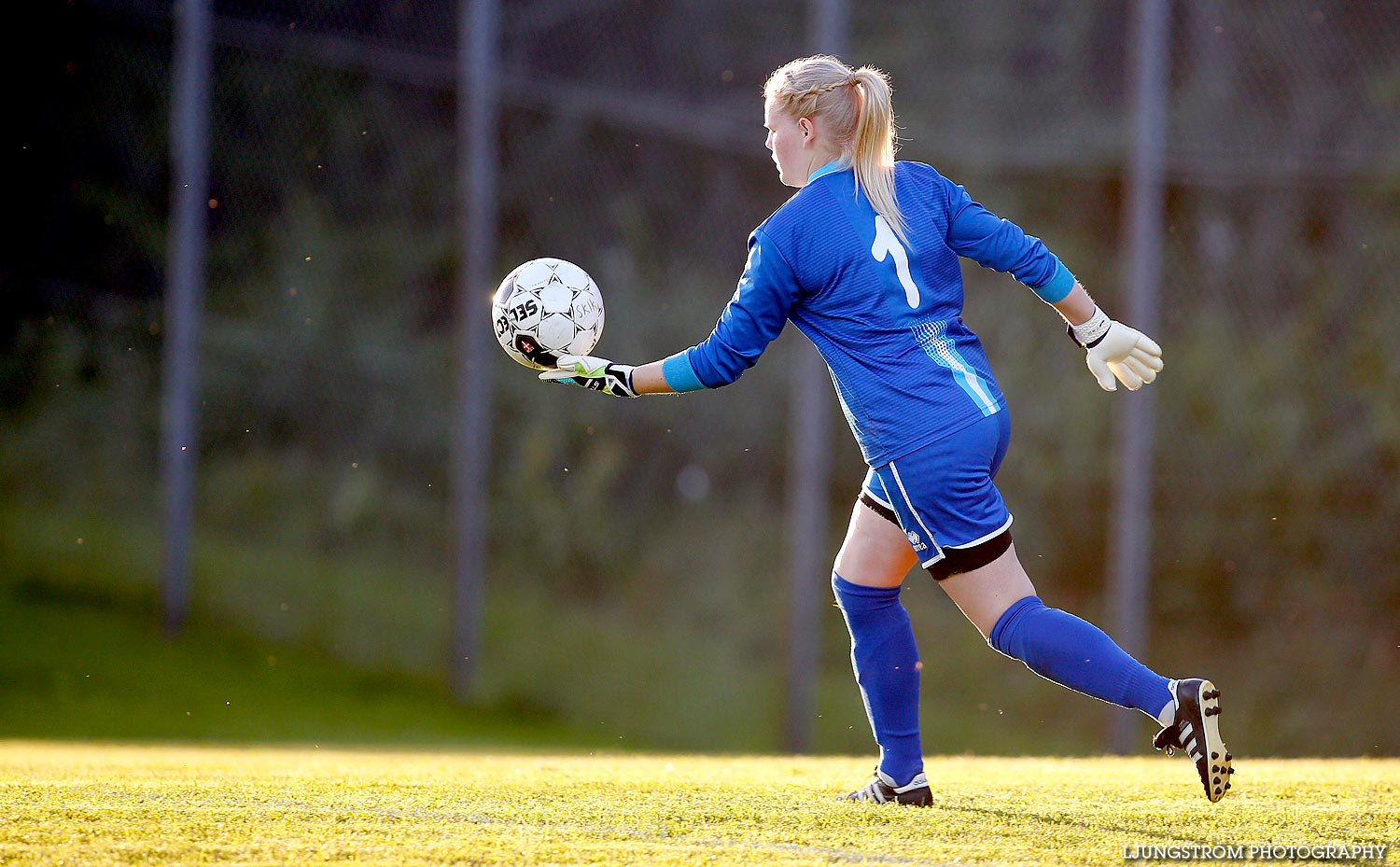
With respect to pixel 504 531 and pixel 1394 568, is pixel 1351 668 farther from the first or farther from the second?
pixel 504 531

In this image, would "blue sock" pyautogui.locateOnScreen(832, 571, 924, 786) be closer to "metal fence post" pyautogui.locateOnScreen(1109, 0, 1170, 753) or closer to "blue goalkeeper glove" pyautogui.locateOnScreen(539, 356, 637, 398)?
"blue goalkeeper glove" pyautogui.locateOnScreen(539, 356, 637, 398)

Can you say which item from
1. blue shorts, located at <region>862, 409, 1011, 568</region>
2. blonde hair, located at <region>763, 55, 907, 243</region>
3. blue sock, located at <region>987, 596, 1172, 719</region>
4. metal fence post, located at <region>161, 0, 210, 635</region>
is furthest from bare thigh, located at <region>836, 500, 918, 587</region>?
metal fence post, located at <region>161, 0, 210, 635</region>

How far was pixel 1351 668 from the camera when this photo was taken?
35.3 feet

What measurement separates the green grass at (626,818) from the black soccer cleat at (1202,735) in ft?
0.44

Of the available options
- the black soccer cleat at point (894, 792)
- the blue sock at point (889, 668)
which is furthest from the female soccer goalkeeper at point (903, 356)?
the black soccer cleat at point (894, 792)

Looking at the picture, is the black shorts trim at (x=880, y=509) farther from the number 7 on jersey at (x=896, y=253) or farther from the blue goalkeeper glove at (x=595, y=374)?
the blue goalkeeper glove at (x=595, y=374)

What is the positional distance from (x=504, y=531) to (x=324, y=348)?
208 centimetres

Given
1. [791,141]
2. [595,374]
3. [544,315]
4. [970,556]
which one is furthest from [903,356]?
[544,315]

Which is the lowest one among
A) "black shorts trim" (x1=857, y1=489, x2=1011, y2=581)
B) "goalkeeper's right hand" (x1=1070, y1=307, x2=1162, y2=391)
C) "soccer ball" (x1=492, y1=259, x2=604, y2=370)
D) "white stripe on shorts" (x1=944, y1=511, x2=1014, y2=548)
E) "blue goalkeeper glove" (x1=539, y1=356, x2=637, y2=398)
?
"black shorts trim" (x1=857, y1=489, x2=1011, y2=581)

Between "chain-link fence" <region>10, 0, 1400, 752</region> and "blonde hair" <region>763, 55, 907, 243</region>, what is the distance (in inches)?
248

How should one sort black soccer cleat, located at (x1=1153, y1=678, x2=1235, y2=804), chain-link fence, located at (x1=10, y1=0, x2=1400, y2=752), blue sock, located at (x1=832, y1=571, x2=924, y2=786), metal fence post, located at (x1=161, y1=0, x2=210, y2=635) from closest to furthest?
black soccer cleat, located at (x1=1153, y1=678, x2=1235, y2=804)
blue sock, located at (x1=832, y1=571, x2=924, y2=786)
metal fence post, located at (x1=161, y1=0, x2=210, y2=635)
chain-link fence, located at (x1=10, y1=0, x2=1400, y2=752)

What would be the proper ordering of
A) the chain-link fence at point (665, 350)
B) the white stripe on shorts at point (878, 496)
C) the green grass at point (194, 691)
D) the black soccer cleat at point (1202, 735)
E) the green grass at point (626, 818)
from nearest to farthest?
1. the green grass at point (626, 818)
2. the black soccer cleat at point (1202, 735)
3. the white stripe on shorts at point (878, 496)
4. the green grass at point (194, 691)
5. the chain-link fence at point (665, 350)

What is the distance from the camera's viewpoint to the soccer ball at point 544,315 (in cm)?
332

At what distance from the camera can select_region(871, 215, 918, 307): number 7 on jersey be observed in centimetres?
299
